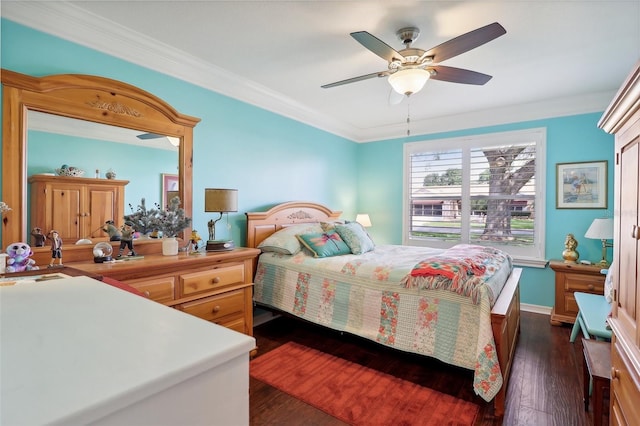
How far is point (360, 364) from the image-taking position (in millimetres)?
2590

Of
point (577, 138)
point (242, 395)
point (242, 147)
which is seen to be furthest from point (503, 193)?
point (242, 395)

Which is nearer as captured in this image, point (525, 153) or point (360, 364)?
point (360, 364)

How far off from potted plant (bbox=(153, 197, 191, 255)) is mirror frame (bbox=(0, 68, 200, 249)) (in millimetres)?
695

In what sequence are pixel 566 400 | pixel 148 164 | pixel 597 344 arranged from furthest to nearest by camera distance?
pixel 148 164, pixel 566 400, pixel 597 344

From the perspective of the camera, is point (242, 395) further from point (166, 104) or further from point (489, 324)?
point (166, 104)

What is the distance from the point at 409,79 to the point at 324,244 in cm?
171

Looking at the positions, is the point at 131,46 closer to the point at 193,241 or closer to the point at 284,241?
the point at 193,241

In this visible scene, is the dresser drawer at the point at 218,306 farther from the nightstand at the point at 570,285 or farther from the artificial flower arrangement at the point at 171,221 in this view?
the nightstand at the point at 570,285

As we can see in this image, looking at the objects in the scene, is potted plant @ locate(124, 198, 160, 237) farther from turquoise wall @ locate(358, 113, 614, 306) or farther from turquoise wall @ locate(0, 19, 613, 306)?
turquoise wall @ locate(358, 113, 614, 306)

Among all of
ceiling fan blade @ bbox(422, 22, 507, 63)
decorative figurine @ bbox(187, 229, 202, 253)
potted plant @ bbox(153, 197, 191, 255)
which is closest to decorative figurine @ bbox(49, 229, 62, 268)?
potted plant @ bbox(153, 197, 191, 255)

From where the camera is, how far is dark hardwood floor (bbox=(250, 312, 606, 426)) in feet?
6.38

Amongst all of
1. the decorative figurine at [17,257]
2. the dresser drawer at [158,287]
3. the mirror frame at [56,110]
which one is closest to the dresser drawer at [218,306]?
the dresser drawer at [158,287]

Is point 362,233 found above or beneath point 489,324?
above

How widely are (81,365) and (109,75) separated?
8.09 feet
